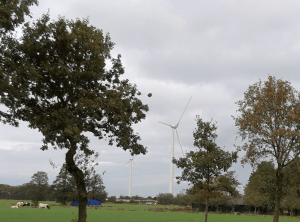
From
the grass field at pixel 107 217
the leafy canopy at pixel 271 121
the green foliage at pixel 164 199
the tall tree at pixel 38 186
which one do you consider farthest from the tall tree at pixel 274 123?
the green foliage at pixel 164 199

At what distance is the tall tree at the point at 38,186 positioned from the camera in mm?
113969

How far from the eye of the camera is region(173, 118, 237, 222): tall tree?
110 feet

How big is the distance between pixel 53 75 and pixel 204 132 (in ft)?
57.3

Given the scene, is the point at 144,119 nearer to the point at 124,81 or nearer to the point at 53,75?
the point at 124,81

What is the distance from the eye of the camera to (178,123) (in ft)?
304

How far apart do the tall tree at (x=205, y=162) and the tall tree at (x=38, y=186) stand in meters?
88.9

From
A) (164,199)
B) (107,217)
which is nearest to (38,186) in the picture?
(107,217)

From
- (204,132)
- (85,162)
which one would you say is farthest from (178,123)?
(85,162)

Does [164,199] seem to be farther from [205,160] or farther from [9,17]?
[9,17]

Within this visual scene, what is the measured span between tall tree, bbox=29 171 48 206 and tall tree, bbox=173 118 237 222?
88878 millimetres

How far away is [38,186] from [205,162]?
9733cm

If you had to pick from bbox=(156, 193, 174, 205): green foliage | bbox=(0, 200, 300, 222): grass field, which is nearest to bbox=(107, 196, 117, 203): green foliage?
bbox=(156, 193, 174, 205): green foliage

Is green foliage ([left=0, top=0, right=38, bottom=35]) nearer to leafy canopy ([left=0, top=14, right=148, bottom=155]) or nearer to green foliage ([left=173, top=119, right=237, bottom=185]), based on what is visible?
leafy canopy ([left=0, top=14, right=148, bottom=155])

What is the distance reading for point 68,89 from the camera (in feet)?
87.8
